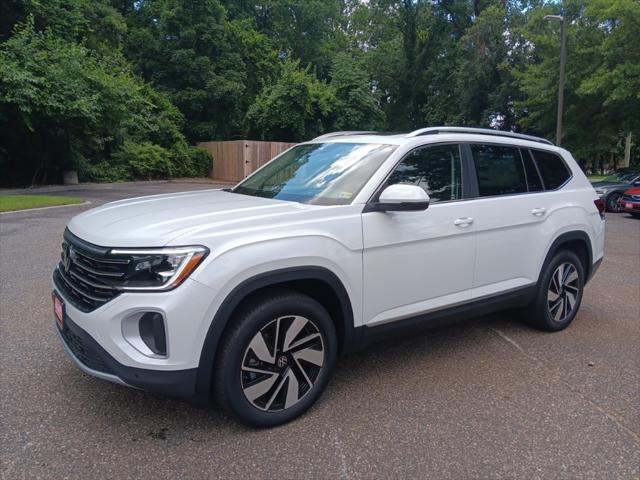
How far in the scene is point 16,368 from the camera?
12.1 ft

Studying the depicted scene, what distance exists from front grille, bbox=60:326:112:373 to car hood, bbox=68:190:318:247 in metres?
0.56

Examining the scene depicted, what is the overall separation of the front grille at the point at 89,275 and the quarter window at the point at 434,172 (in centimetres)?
184

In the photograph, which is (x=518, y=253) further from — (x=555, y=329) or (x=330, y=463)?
(x=330, y=463)

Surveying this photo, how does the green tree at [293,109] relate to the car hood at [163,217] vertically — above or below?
above

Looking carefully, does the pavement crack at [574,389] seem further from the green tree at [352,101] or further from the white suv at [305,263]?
the green tree at [352,101]

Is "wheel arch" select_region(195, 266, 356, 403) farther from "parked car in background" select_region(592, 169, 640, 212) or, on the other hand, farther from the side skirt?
"parked car in background" select_region(592, 169, 640, 212)

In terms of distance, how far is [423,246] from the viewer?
3553 millimetres

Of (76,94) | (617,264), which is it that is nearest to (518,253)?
(617,264)

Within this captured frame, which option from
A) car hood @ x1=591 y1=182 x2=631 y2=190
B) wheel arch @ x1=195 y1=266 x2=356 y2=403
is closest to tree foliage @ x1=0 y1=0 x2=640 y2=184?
→ car hood @ x1=591 y1=182 x2=631 y2=190

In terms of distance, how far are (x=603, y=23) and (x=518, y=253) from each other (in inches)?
874

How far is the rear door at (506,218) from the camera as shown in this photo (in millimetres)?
3992

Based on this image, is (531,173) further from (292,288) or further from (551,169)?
(292,288)

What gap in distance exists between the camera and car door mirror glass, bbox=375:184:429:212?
3.21 meters

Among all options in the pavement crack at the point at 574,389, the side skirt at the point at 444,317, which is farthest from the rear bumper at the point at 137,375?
the pavement crack at the point at 574,389
